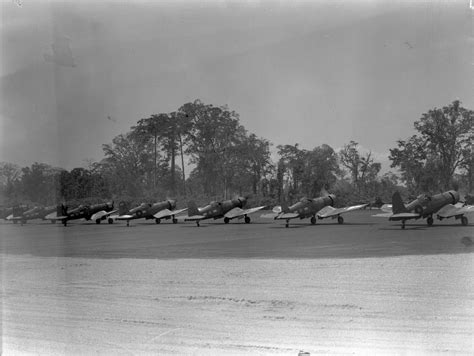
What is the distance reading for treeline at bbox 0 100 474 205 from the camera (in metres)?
24.7

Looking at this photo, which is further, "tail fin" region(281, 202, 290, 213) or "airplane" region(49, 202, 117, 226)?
"airplane" region(49, 202, 117, 226)

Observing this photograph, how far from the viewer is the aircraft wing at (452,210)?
77.7ft

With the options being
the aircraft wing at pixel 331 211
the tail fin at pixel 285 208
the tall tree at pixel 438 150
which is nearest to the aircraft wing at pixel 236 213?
the tail fin at pixel 285 208

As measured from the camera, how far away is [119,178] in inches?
1449

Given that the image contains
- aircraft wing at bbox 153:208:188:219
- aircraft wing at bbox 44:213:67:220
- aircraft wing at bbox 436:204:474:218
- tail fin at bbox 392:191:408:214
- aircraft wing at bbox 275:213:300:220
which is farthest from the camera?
aircraft wing at bbox 44:213:67:220

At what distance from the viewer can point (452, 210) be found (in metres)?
24.4

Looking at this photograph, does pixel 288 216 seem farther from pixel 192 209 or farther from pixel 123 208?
pixel 123 208

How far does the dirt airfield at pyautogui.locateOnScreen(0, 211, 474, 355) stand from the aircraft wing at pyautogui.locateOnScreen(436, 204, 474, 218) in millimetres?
9296

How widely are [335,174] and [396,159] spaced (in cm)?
883

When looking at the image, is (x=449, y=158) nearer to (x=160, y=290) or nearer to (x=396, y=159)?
(x=396, y=159)

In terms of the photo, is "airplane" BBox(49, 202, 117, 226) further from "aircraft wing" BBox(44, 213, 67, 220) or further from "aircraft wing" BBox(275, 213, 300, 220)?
"aircraft wing" BBox(275, 213, 300, 220)

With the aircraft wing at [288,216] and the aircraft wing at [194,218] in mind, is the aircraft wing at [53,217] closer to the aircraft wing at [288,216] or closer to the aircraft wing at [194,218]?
the aircraft wing at [194,218]

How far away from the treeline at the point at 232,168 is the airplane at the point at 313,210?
1655mm

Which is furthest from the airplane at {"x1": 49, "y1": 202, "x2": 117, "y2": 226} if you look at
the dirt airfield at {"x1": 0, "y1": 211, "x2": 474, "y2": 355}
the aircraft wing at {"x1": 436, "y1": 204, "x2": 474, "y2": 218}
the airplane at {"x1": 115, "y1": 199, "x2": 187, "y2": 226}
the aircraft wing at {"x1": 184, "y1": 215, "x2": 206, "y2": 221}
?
the dirt airfield at {"x1": 0, "y1": 211, "x2": 474, "y2": 355}
